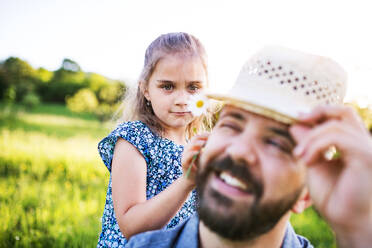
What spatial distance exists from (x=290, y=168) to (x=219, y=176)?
1.19 feet

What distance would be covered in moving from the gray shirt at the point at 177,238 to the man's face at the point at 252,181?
1.09ft

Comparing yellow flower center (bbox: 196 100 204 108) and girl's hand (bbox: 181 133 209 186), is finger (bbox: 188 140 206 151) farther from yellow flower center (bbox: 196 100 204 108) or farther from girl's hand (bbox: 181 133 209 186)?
yellow flower center (bbox: 196 100 204 108)

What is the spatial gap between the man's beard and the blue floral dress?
953 millimetres

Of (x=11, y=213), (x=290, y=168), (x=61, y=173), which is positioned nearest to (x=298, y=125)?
(x=290, y=168)

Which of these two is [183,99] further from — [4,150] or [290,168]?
[4,150]

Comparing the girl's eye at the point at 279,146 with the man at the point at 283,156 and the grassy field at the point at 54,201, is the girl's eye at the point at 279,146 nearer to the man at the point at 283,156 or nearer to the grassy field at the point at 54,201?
the man at the point at 283,156

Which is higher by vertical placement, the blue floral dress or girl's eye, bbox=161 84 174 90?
girl's eye, bbox=161 84 174 90

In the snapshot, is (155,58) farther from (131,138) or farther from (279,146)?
(279,146)

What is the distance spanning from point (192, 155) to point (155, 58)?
1.08m

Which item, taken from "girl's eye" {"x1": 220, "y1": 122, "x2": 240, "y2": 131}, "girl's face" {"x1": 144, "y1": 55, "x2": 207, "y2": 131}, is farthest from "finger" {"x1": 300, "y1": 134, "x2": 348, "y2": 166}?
"girl's face" {"x1": 144, "y1": 55, "x2": 207, "y2": 131}

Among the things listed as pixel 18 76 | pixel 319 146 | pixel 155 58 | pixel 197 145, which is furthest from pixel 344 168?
pixel 18 76

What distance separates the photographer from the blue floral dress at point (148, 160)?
2.40 metres

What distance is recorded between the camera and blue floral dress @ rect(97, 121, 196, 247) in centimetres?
240

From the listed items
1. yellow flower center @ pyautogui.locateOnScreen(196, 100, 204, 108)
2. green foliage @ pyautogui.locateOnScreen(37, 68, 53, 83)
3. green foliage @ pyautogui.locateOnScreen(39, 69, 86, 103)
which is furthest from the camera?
green foliage @ pyautogui.locateOnScreen(37, 68, 53, 83)
